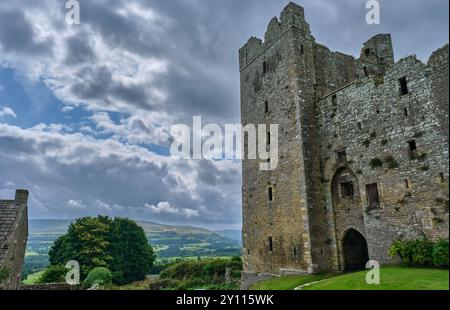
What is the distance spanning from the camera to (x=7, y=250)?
15227 mm

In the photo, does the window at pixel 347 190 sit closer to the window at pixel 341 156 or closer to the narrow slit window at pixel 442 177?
the window at pixel 341 156

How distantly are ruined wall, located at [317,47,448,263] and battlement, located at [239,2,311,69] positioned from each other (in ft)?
21.4

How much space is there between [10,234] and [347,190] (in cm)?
1883

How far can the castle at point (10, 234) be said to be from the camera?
15031 millimetres

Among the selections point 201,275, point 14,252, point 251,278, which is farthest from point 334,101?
point 201,275

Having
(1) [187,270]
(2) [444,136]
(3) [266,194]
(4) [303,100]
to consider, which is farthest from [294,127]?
(1) [187,270]

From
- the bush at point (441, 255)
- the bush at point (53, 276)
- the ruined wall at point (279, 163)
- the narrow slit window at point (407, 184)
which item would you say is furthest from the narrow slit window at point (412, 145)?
the bush at point (53, 276)

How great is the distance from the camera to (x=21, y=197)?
18672mm

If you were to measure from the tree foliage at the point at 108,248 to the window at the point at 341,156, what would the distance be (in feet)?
106

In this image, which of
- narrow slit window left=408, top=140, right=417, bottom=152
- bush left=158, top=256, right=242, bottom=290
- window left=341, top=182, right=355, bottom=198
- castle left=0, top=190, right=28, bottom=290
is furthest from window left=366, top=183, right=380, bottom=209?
bush left=158, top=256, right=242, bottom=290

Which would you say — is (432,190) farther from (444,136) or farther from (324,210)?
(324,210)

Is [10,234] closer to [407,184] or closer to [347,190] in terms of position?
[347,190]

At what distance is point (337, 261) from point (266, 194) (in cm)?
666

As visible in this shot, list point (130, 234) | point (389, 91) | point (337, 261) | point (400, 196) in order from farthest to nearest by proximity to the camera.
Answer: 1. point (130, 234)
2. point (337, 261)
3. point (389, 91)
4. point (400, 196)
